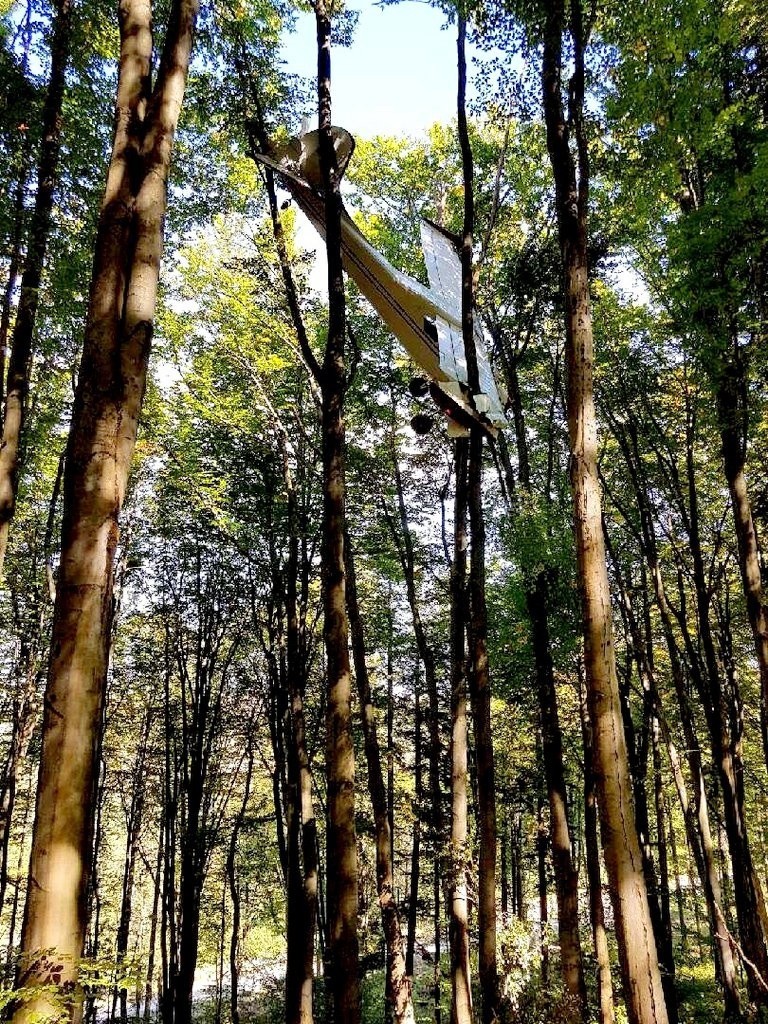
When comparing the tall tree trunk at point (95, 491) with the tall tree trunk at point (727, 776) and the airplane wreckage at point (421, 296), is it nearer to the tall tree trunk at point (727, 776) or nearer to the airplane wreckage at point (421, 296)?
the airplane wreckage at point (421, 296)

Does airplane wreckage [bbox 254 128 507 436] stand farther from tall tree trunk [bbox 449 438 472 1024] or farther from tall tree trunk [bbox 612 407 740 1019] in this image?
tall tree trunk [bbox 612 407 740 1019]

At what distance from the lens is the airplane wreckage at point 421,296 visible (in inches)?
308

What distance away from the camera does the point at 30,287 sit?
6.26 meters

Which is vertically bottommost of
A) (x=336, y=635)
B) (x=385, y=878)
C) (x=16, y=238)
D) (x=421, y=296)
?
(x=385, y=878)

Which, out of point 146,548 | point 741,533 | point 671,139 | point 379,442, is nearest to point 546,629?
point 741,533

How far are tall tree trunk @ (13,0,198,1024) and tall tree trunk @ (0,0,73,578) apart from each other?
3.58 meters

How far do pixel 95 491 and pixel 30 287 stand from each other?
4.81 meters

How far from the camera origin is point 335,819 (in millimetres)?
5191

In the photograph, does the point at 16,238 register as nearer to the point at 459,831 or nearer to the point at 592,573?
the point at 592,573

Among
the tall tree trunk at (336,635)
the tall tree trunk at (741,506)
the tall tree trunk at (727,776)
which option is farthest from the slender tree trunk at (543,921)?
the tall tree trunk at (336,635)

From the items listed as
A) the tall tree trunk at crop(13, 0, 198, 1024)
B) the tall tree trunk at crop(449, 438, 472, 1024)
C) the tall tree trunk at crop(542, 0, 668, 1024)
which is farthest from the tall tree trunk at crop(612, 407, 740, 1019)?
the tall tree trunk at crop(13, 0, 198, 1024)

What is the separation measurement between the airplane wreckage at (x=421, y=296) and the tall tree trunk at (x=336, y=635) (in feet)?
2.32

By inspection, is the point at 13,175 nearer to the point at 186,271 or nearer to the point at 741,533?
the point at 186,271

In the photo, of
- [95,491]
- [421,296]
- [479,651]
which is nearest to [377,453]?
[421,296]
